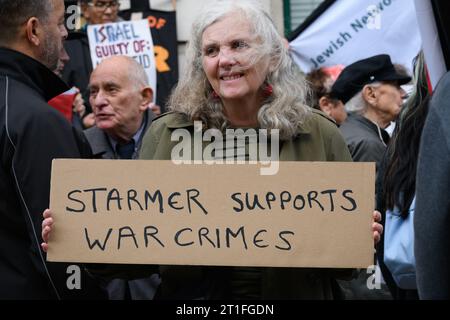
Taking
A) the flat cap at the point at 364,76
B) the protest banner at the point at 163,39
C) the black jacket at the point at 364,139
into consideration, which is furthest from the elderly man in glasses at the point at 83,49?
the black jacket at the point at 364,139

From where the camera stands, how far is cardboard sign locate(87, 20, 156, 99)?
6.84 meters

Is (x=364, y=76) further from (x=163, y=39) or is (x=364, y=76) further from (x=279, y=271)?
(x=279, y=271)

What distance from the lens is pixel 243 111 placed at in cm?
321

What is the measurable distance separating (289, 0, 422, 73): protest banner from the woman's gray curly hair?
11.3 feet

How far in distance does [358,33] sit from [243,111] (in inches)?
143

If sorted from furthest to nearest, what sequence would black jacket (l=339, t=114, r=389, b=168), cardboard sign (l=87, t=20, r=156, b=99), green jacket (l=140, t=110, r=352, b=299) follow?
cardboard sign (l=87, t=20, r=156, b=99) < black jacket (l=339, t=114, r=389, b=168) < green jacket (l=140, t=110, r=352, b=299)

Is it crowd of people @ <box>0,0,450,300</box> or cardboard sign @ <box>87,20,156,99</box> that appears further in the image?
cardboard sign @ <box>87,20,156,99</box>

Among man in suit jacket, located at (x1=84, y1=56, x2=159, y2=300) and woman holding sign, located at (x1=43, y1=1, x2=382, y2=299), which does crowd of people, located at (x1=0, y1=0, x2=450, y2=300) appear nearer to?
woman holding sign, located at (x1=43, y1=1, x2=382, y2=299)

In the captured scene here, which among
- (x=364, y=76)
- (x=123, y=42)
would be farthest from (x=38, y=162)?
(x=123, y=42)

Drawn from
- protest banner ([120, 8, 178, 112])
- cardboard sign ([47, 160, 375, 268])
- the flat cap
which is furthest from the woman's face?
protest banner ([120, 8, 178, 112])

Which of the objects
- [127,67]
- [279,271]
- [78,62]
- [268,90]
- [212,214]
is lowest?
[279,271]

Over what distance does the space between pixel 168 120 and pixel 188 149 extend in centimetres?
15

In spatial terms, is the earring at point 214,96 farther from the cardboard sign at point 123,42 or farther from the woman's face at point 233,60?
the cardboard sign at point 123,42

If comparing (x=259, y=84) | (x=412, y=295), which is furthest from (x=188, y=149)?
(x=412, y=295)
